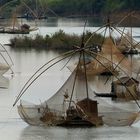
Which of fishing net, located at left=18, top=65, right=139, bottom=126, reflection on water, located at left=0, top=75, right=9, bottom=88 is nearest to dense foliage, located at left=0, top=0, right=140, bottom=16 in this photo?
reflection on water, located at left=0, top=75, right=9, bottom=88

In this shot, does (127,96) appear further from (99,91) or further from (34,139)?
(34,139)

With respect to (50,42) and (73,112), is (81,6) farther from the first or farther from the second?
(73,112)

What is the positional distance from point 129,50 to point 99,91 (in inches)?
570

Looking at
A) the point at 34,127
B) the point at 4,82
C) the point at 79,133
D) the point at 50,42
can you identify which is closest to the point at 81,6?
the point at 50,42

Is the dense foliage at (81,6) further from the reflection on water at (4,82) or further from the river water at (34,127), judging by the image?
the reflection on water at (4,82)

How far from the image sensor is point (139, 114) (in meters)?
21.0

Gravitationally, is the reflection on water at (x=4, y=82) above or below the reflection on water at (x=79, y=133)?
below

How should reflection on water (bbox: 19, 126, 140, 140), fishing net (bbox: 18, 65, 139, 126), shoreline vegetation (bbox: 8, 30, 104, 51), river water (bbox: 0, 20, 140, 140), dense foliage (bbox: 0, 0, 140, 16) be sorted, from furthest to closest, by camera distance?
dense foliage (bbox: 0, 0, 140, 16) < shoreline vegetation (bbox: 8, 30, 104, 51) < fishing net (bbox: 18, 65, 139, 126) < river water (bbox: 0, 20, 140, 140) < reflection on water (bbox: 19, 126, 140, 140)

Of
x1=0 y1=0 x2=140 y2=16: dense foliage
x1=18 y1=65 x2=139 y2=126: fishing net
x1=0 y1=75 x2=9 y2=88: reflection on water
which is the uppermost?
x1=18 y1=65 x2=139 y2=126: fishing net

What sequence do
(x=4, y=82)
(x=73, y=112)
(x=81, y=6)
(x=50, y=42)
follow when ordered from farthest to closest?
1. (x=81, y=6)
2. (x=50, y=42)
3. (x=4, y=82)
4. (x=73, y=112)

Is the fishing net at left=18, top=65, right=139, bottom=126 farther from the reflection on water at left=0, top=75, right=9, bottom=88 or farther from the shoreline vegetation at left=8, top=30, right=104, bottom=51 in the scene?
the shoreline vegetation at left=8, top=30, right=104, bottom=51

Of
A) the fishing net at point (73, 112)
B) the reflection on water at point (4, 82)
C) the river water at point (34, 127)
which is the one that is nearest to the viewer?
the river water at point (34, 127)

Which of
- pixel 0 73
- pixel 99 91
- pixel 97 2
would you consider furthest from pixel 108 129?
pixel 97 2

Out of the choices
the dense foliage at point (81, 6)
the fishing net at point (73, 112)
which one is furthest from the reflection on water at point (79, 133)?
the dense foliage at point (81, 6)
